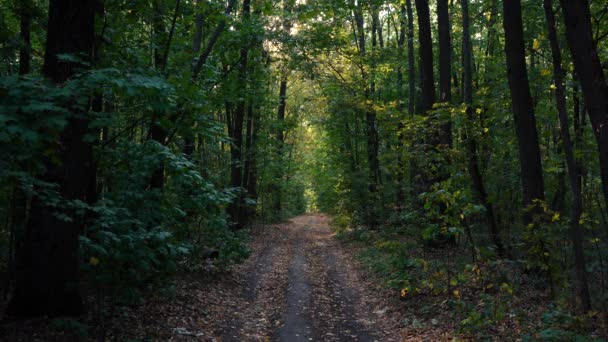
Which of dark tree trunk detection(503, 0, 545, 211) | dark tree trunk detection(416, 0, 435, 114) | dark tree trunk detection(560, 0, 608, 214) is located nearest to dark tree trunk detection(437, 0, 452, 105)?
dark tree trunk detection(416, 0, 435, 114)

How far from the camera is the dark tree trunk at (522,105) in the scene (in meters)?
9.41

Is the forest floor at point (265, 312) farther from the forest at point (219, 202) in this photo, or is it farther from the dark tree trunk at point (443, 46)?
the dark tree trunk at point (443, 46)

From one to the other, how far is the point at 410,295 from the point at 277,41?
10062 millimetres

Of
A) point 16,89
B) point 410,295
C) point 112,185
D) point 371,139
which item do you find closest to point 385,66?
point 371,139

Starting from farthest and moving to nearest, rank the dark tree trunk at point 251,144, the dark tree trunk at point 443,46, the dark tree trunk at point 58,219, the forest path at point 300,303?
the dark tree trunk at point 251,144
the dark tree trunk at point 443,46
the forest path at point 300,303
the dark tree trunk at point 58,219

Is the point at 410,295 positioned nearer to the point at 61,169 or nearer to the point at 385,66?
the point at 61,169

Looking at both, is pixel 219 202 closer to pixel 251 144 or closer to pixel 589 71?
pixel 589 71

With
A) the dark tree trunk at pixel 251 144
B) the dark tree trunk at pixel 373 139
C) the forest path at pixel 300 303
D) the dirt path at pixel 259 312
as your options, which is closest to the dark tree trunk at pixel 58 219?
the dirt path at pixel 259 312

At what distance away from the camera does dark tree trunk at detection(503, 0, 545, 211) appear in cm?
941

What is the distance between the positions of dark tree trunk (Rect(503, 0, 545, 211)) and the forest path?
443cm

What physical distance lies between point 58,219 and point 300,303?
5530 millimetres

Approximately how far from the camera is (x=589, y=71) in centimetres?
575

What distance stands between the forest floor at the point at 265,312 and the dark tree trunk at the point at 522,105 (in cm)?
394

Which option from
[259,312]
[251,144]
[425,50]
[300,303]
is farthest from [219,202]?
[251,144]
